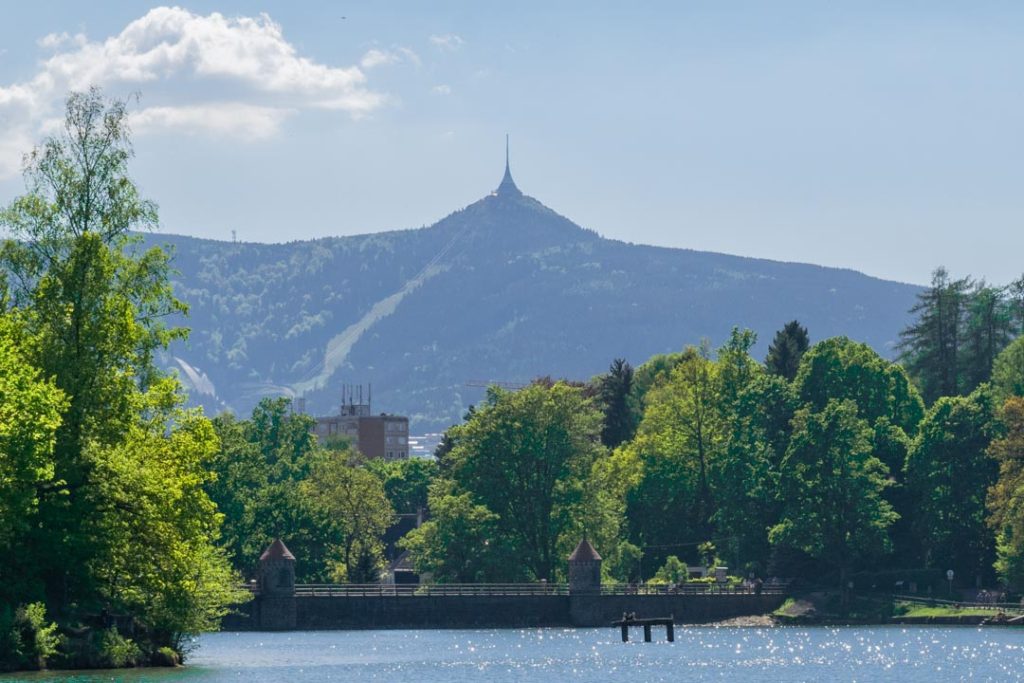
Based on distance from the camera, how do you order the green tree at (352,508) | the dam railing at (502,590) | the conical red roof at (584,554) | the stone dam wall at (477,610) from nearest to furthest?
the stone dam wall at (477,610)
the dam railing at (502,590)
the conical red roof at (584,554)
the green tree at (352,508)

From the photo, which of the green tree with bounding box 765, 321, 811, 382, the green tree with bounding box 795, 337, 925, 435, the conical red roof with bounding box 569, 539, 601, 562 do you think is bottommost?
the conical red roof with bounding box 569, 539, 601, 562

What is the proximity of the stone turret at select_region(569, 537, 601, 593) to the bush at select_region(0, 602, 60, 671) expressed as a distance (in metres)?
59.3

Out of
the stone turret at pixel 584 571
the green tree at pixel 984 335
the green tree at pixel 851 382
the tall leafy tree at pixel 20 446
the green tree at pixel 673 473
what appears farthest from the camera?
the green tree at pixel 984 335

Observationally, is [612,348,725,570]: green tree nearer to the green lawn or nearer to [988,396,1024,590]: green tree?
the green lawn

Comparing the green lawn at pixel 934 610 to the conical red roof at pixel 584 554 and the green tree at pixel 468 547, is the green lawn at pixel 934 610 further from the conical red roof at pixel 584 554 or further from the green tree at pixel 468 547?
the green tree at pixel 468 547

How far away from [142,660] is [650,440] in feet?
251

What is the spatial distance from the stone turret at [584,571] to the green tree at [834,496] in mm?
11612

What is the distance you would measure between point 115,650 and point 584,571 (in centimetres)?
5620

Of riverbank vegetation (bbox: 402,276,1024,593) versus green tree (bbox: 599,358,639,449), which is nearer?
riverbank vegetation (bbox: 402,276,1024,593)

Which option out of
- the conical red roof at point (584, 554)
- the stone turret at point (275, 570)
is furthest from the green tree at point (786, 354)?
the stone turret at point (275, 570)

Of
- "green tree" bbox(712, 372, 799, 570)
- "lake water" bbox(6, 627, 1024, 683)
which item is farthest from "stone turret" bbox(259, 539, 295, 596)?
"green tree" bbox(712, 372, 799, 570)

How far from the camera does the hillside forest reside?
68125 mm

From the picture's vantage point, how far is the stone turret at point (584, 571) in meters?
123

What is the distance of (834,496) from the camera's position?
125 metres
